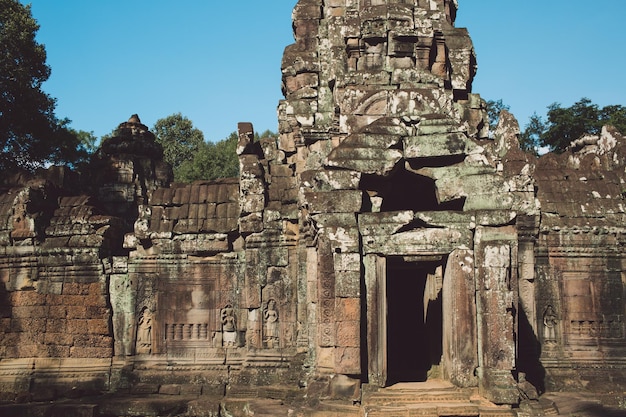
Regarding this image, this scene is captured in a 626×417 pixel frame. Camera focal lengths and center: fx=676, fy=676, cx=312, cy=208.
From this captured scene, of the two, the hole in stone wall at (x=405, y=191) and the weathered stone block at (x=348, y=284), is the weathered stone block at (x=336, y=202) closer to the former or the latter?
the hole in stone wall at (x=405, y=191)

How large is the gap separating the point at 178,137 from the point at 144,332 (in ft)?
110

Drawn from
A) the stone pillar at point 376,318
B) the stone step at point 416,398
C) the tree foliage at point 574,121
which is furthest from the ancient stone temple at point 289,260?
the tree foliage at point 574,121

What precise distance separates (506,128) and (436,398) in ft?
19.8

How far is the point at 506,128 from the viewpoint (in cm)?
1229

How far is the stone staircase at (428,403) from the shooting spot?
7676 millimetres

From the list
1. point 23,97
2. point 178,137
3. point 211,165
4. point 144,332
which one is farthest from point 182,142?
point 144,332

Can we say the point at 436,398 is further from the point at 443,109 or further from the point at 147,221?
the point at 147,221

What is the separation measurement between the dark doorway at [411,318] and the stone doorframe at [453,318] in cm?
181

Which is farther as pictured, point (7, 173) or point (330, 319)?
point (7, 173)

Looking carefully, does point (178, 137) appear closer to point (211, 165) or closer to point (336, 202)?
point (211, 165)

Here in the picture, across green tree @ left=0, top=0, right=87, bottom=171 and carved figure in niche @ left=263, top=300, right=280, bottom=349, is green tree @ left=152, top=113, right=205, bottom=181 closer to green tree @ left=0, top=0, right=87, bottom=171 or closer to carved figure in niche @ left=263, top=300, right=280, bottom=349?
green tree @ left=0, top=0, right=87, bottom=171

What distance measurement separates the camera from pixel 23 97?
22.0 metres

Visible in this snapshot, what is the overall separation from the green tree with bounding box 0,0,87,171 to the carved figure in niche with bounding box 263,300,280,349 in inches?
574

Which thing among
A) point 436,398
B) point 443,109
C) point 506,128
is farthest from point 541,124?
point 436,398
